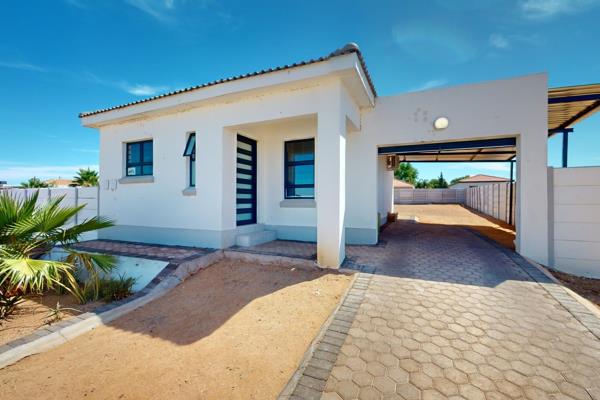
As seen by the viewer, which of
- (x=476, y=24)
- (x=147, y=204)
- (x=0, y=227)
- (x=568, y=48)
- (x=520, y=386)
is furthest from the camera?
(x=147, y=204)

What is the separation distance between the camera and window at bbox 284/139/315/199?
7.96 metres

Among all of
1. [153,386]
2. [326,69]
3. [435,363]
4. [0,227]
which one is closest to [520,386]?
[435,363]

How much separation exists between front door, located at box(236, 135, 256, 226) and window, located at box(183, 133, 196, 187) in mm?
1322

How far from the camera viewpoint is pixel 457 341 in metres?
3.02

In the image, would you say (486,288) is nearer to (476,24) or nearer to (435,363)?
(435,363)

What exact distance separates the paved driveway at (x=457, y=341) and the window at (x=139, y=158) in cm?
788

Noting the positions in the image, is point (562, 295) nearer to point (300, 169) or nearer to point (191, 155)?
point (300, 169)

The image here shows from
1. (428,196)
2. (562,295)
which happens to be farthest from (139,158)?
(428,196)

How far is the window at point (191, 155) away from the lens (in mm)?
7402

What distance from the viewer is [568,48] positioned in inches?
273

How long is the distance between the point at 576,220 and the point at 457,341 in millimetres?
5827

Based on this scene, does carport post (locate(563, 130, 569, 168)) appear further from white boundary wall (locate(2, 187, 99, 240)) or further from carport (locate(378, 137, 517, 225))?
white boundary wall (locate(2, 187, 99, 240))

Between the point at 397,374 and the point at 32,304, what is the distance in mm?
6686

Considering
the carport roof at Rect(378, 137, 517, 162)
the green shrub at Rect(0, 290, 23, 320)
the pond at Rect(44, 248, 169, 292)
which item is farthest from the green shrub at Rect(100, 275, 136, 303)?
the carport roof at Rect(378, 137, 517, 162)
